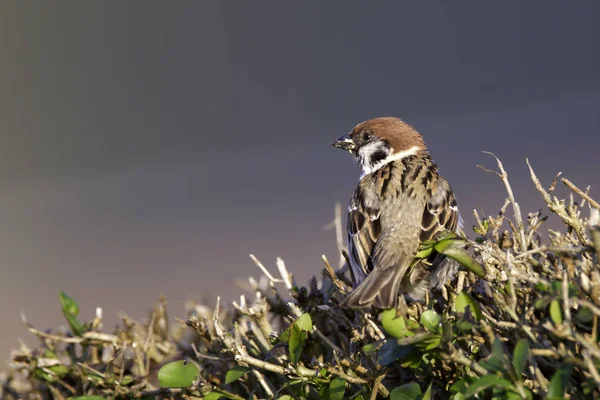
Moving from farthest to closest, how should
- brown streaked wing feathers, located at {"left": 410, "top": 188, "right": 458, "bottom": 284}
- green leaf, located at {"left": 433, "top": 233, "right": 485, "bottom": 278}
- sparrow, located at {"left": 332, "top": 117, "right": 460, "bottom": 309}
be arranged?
brown streaked wing feathers, located at {"left": 410, "top": 188, "right": 458, "bottom": 284} < sparrow, located at {"left": 332, "top": 117, "right": 460, "bottom": 309} < green leaf, located at {"left": 433, "top": 233, "right": 485, "bottom": 278}

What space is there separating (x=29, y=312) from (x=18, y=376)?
225 cm

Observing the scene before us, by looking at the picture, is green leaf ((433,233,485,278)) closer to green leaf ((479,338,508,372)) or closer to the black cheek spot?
green leaf ((479,338,508,372))

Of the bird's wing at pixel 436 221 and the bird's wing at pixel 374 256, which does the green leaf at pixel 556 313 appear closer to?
the bird's wing at pixel 374 256

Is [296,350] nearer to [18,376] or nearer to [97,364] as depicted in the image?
[97,364]

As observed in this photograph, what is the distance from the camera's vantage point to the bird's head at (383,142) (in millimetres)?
2746

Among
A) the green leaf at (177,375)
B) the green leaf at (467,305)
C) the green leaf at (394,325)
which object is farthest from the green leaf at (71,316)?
the green leaf at (467,305)

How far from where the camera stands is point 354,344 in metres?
1.75

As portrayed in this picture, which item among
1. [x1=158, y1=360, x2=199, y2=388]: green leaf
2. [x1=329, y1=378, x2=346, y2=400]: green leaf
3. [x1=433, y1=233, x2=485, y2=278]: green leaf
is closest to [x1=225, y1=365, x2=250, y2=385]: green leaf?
[x1=158, y1=360, x2=199, y2=388]: green leaf

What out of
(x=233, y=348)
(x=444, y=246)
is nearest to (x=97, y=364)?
(x=233, y=348)

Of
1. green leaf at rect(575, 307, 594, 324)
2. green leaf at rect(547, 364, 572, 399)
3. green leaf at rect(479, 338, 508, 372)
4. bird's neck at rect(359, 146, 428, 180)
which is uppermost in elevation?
bird's neck at rect(359, 146, 428, 180)

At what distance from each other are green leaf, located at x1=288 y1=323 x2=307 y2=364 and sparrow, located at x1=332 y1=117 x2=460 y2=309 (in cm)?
12

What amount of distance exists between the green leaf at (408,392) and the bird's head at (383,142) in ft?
4.47

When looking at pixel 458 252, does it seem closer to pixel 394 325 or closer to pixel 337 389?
pixel 394 325

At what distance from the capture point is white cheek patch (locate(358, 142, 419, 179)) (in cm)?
274
